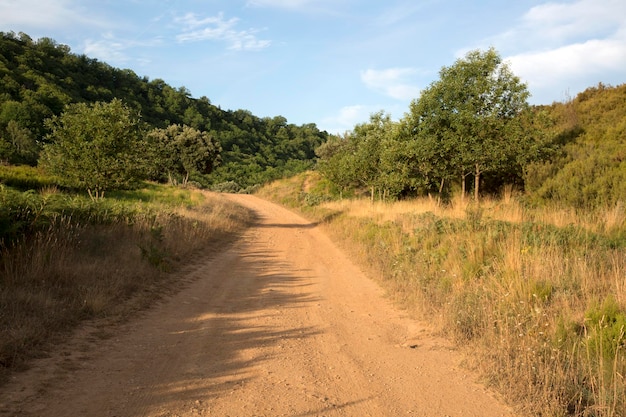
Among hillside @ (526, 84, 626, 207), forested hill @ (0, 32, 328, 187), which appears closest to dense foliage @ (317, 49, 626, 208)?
hillside @ (526, 84, 626, 207)

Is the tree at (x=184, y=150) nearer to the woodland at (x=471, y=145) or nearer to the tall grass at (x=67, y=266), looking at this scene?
the woodland at (x=471, y=145)

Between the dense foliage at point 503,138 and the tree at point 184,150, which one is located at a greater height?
the tree at point 184,150

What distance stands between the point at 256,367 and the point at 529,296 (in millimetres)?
3855

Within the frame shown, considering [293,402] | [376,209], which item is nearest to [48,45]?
[376,209]

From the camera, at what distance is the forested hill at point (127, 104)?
44.9 m

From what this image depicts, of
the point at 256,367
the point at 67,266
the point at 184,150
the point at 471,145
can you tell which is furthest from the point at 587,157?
the point at 184,150

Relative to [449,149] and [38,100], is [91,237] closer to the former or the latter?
[449,149]

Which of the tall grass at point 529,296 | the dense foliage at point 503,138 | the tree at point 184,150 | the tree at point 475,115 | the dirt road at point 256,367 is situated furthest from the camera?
the tree at point 184,150

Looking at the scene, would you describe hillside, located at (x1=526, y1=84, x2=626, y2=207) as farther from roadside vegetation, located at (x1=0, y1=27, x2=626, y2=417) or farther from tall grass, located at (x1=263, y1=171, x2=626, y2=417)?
tall grass, located at (x1=263, y1=171, x2=626, y2=417)

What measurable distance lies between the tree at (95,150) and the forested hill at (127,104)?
6.19 metres

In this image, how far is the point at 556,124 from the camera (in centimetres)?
2202

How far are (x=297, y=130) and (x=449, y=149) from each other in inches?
3927

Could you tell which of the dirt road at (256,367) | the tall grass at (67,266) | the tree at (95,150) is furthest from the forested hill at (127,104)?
the dirt road at (256,367)

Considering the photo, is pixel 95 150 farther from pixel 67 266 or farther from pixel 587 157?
pixel 587 157
